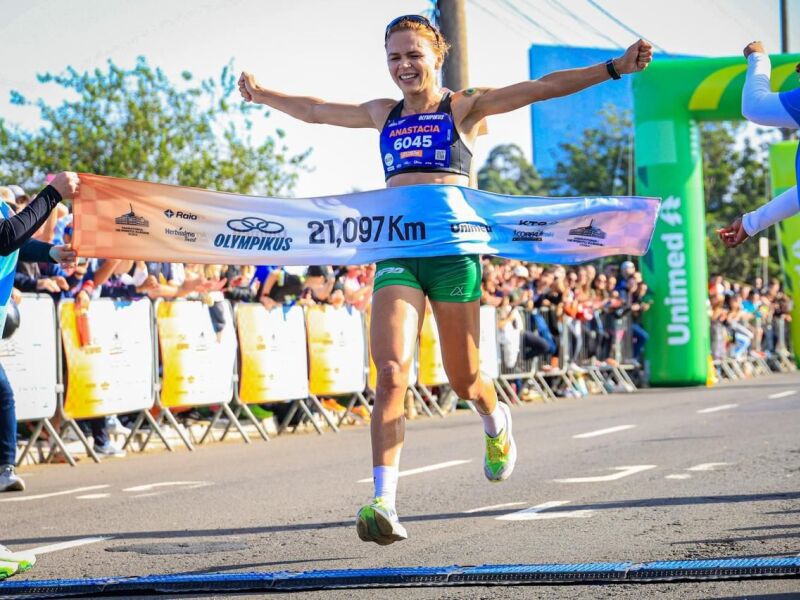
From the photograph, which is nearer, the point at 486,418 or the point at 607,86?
the point at 486,418

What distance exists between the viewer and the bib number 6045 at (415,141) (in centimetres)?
595

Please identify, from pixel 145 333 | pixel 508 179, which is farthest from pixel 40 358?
pixel 508 179

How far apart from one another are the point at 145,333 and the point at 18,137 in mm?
32874

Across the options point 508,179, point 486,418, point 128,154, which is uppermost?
point 508,179

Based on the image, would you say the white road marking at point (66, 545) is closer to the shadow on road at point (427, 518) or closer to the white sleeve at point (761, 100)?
the shadow on road at point (427, 518)

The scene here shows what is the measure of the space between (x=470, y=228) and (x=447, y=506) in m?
2.20

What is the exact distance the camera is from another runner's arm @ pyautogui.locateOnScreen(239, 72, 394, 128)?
627 cm

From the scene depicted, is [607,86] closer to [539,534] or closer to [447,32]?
[447,32]

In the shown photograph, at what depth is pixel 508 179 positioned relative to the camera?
91625 mm

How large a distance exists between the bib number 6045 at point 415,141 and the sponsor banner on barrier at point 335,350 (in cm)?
913

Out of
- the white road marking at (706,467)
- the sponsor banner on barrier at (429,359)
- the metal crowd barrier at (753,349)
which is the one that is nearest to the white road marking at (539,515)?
the white road marking at (706,467)

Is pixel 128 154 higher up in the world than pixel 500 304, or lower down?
higher up

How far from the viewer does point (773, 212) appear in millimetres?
6164

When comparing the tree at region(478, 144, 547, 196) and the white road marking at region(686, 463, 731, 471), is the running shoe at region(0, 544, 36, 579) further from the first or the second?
the tree at region(478, 144, 547, 196)
